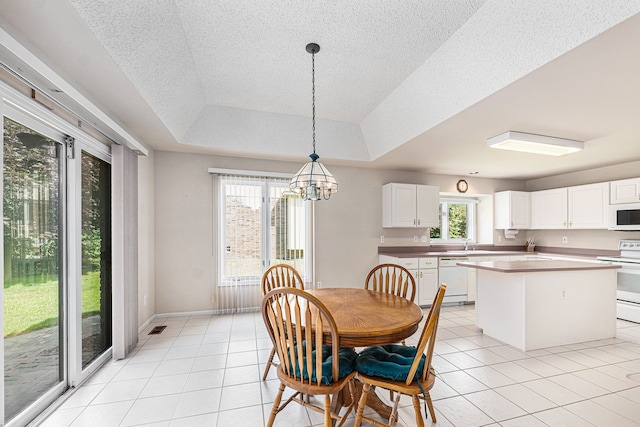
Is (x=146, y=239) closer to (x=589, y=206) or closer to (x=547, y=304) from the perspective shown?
(x=547, y=304)

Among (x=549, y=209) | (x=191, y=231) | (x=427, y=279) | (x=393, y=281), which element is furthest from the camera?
(x=549, y=209)

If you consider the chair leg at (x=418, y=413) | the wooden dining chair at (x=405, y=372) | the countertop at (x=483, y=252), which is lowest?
the chair leg at (x=418, y=413)

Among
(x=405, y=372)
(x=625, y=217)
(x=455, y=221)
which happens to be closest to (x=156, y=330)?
(x=405, y=372)

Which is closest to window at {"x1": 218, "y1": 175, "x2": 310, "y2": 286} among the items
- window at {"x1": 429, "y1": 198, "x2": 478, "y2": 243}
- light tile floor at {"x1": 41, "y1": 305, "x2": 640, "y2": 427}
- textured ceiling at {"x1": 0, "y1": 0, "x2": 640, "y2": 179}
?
textured ceiling at {"x1": 0, "y1": 0, "x2": 640, "y2": 179}

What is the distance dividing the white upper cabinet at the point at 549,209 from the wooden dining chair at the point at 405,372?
16.2 feet

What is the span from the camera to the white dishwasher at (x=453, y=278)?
4.62 m

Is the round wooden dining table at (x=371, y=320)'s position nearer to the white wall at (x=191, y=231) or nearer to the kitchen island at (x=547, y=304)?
the kitchen island at (x=547, y=304)

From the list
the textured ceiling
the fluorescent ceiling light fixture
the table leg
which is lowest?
the table leg

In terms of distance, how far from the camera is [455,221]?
578 centimetres

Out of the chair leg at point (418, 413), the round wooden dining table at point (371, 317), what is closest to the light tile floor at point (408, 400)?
the chair leg at point (418, 413)

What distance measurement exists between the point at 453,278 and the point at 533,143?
93.9 inches

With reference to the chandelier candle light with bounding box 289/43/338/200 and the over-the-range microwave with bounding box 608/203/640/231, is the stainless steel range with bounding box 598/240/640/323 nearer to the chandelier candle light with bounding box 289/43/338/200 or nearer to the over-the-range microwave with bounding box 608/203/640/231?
the over-the-range microwave with bounding box 608/203/640/231

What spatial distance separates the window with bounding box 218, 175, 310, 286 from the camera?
4.10 metres

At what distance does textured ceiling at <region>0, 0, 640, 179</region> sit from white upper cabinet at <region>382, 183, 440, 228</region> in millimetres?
1123
